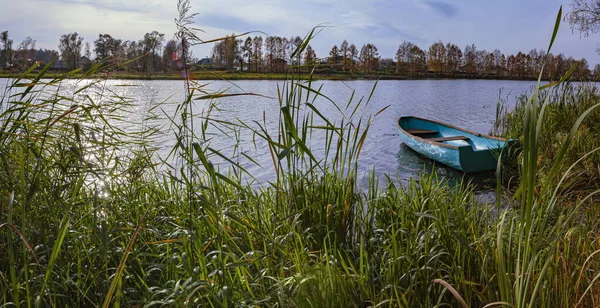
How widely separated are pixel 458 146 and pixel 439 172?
1113 millimetres

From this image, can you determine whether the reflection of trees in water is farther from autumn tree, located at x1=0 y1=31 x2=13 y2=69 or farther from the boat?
autumn tree, located at x1=0 y1=31 x2=13 y2=69

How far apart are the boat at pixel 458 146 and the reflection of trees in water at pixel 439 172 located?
19 centimetres

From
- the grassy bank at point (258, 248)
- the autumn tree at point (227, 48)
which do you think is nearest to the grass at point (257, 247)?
the grassy bank at point (258, 248)

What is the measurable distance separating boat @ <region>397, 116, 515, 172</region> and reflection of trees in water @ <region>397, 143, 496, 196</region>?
7.4 inches

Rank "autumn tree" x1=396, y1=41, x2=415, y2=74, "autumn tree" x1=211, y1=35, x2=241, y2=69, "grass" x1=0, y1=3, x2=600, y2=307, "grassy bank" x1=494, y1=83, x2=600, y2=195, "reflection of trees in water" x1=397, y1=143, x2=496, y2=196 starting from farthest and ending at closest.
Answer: "autumn tree" x1=396, y1=41, x2=415, y2=74 → "reflection of trees in water" x1=397, y1=143, x2=496, y2=196 → "grassy bank" x1=494, y1=83, x2=600, y2=195 → "autumn tree" x1=211, y1=35, x2=241, y2=69 → "grass" x1=0, y1=3, x2=600, y2=307

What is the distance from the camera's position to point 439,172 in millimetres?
9898

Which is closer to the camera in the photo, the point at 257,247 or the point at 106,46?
the point at 257,247

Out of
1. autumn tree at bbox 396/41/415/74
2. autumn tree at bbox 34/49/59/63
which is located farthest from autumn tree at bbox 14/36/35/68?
autumn tree at bbox 396/41/415/74

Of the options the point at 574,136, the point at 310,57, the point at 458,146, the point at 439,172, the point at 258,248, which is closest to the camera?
the point at 258,248

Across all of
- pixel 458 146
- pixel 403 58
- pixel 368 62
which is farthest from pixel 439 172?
pixel 403 58

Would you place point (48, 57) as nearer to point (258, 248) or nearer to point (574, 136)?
point (258, 248)

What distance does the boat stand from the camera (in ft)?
29.2

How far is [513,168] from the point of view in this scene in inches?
318

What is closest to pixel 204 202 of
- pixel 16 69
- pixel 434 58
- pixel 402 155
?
pixel 16 69
